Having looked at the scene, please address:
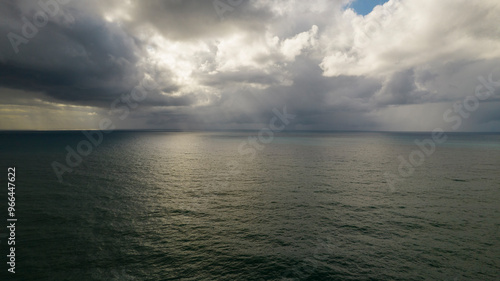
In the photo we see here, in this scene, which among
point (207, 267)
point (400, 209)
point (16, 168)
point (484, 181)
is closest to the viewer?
point (207, 267)

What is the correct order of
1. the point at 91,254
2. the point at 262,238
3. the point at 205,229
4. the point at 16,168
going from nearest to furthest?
the point at 91,254 < the point at 262,238 < the point at 205,229 < the point at 16,168

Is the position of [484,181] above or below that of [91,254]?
above

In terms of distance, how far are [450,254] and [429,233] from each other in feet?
17.8

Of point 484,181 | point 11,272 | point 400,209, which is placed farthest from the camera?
point 484,181

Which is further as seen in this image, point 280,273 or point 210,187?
point 210,187

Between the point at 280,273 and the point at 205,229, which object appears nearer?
the point at 280,273

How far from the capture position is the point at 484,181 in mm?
61594

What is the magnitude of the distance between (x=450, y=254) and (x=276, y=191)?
32155mm

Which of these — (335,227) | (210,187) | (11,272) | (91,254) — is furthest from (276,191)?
(11,272)

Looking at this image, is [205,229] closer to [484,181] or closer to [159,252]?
[159,252]

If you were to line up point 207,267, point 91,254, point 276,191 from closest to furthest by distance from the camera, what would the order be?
point 207,267 < point 91,254 < point 276,191

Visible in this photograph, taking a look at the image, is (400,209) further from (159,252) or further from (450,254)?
(159,252)

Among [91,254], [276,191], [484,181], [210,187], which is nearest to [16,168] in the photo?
[210,187]

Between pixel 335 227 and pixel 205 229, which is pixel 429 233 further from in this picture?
pixel 205 229
